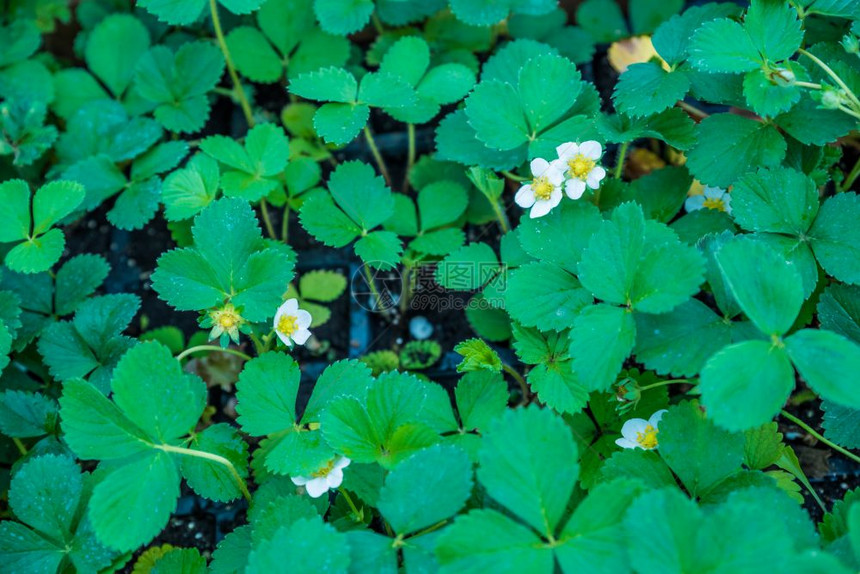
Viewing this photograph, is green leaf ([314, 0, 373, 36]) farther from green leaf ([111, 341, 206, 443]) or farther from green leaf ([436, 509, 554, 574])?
green leaf ([436, 509, 554, 574])

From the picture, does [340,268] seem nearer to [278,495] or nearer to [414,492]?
[278,495]

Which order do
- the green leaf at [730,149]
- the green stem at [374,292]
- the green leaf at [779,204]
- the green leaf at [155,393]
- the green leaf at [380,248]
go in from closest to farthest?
the green leaf at [155,393] < the green leaf at [779,204] < the green leaf at [730,149] < the green leaf at [380,248] < the green stem at [374,292]

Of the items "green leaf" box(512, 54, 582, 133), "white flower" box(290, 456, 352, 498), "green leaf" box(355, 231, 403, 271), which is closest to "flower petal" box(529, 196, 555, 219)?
"green leaf" box(512, 54, 582, 133)

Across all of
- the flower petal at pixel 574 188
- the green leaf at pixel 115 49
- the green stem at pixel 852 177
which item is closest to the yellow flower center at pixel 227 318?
the flower petal at pixel 574 188

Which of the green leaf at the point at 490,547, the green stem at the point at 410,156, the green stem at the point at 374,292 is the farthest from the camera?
the green stem at the point at 410,156

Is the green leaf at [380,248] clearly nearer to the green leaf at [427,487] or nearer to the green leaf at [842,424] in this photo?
the green leaf at [427,487]

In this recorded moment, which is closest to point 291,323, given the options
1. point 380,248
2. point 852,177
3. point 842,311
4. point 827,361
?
point 380,248
